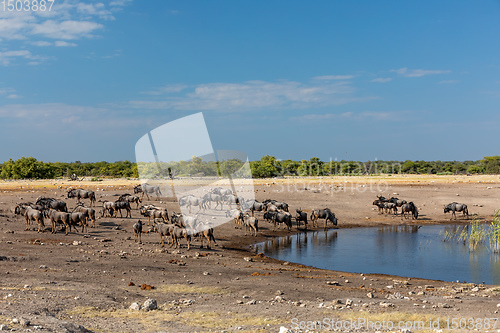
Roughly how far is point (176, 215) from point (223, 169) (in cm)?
6679

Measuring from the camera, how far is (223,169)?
89.6 meters

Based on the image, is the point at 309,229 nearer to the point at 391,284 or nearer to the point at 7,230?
the point at 391,284

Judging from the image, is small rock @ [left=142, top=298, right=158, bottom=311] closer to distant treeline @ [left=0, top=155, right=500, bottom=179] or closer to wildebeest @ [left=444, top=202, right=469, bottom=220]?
wildebeest @ [left=444, top=202, right=469, bottom=220]

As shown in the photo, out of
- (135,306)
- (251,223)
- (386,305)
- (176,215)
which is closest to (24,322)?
(135,306)

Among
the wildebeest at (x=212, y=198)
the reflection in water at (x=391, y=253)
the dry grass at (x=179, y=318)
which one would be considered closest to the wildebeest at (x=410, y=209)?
the reflection in water at (x=391, y=253)

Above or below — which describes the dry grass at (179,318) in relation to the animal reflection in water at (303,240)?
above

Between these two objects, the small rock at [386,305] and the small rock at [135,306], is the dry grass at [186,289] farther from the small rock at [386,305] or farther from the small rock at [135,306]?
the small rock at [386,305]

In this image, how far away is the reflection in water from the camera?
1830 centimetres

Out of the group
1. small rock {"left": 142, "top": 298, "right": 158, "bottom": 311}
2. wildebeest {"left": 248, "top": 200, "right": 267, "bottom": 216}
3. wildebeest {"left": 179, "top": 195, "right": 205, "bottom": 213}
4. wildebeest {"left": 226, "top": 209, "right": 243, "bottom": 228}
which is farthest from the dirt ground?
wildebeest {"left": 248, "top": 200, "right": 267, "bottom": 216}

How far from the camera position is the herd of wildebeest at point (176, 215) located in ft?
67.7

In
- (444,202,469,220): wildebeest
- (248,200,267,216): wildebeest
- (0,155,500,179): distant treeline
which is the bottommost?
(444,202,469,220): wildebeest

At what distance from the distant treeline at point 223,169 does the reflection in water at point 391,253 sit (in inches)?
1787

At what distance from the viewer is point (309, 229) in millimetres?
29266

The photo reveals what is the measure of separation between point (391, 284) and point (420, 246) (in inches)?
401
